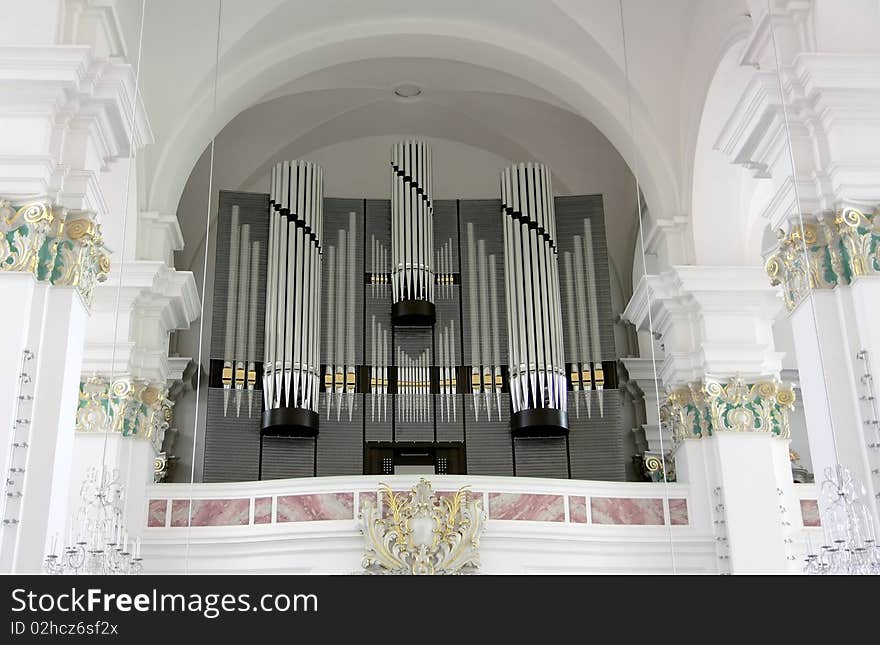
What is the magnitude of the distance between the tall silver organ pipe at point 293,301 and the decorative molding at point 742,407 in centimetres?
399

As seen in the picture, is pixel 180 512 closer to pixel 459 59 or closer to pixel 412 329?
pixel 412 329

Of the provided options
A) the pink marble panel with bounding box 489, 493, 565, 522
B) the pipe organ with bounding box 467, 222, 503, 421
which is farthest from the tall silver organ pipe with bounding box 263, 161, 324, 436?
the pink marble panel with bounding box 489, 493, 565, 522

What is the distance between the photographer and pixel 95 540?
5840 millimetres

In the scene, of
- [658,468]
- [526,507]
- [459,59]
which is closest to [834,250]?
[526,507]

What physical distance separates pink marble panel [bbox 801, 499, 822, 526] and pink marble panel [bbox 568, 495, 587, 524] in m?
1.98

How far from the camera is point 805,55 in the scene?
712cm

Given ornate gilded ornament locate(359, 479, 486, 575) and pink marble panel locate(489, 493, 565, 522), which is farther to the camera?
pink marble panel locate(489, 493, 565, 522)

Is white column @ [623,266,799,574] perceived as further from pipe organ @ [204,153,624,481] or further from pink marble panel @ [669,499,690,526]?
pipe organ @ [204,153,624,481]

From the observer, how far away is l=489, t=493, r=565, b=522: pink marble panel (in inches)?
392

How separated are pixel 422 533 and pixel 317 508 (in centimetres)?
99

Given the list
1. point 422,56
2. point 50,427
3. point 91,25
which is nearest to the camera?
point 50,427

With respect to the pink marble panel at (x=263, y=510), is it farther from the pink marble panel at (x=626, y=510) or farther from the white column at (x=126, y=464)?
the pink marble panel at (x=626, y=510)
